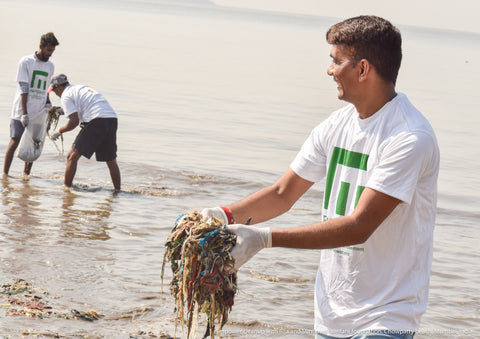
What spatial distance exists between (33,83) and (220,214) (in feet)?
25.3

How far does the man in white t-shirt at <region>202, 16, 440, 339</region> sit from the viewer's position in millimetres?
2723

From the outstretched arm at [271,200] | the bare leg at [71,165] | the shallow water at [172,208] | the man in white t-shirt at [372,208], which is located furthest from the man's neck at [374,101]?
the bare leg at [71,165]

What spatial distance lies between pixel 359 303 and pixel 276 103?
21401 mm

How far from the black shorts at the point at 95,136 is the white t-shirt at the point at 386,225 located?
730 centimetres

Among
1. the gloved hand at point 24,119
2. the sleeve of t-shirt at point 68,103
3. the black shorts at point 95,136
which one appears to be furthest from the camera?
the gloved hand at point 24,119

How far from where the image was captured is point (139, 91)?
24.0 m

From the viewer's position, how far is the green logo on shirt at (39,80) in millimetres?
10180

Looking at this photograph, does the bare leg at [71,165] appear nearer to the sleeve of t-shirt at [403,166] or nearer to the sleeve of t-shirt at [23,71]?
the sleeve of t-shirt at [23,71]

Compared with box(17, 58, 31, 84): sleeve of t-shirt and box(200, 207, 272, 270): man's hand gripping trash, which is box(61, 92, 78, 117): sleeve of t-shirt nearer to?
box(17, 58, 31, 84): sleeve of t-shirt

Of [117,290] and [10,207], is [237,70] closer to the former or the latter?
[10,207]

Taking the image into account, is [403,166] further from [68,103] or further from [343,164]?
[68,103]

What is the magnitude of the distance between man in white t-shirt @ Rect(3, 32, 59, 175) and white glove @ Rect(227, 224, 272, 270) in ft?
25.9

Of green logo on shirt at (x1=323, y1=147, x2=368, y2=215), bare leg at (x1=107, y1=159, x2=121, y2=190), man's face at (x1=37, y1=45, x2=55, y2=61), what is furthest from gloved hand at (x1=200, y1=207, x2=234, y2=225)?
man's face at (x1=37, y1=45, x2=55, y2=61)

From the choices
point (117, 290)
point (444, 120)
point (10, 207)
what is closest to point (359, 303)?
point (117, 290)
